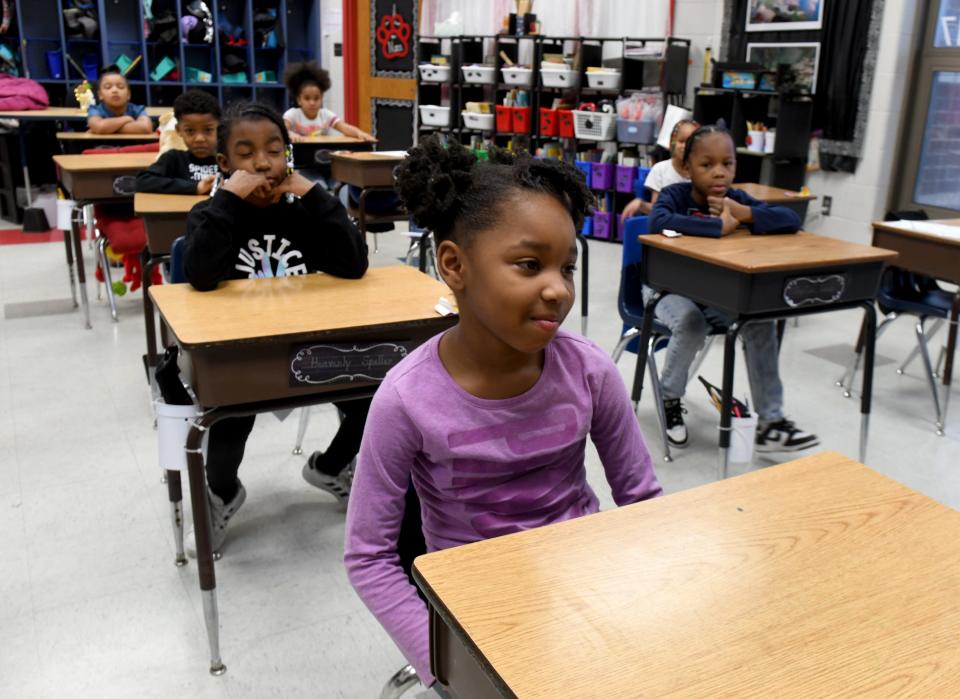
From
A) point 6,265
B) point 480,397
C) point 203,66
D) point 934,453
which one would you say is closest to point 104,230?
point 6,265

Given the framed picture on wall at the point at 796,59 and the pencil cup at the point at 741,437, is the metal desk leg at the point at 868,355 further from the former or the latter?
the framed picture on wall at the point at 796,59

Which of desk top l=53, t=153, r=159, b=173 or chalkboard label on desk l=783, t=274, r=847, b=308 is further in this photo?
desk top l=53, t=153, r=159, b=173

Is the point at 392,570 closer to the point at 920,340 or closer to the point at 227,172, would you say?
the point at 227,172

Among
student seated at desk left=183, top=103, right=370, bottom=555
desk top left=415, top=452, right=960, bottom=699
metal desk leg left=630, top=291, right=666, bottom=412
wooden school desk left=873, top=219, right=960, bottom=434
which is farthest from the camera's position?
wooden school desk left=873, top=219, right=960, bottom=434

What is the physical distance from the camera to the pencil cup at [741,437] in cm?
223

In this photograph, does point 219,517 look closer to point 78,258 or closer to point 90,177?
point 90,177

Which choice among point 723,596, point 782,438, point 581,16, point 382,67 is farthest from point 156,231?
point 382,67

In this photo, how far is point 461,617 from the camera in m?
0.74

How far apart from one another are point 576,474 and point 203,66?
8.97 metres

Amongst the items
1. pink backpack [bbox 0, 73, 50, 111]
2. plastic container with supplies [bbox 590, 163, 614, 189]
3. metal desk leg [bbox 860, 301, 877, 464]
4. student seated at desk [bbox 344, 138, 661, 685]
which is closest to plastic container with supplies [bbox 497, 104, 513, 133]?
plastic container with supplies [bbox 590, 163, 614, 189]

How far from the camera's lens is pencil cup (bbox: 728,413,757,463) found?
223 cm

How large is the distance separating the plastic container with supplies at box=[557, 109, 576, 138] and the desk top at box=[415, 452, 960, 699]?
18.3 feet

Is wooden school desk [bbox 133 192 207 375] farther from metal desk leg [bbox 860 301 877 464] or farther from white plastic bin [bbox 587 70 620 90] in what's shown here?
white plastic bin [bbox 587 70 620 90]

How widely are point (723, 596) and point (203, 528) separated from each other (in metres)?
1.15
